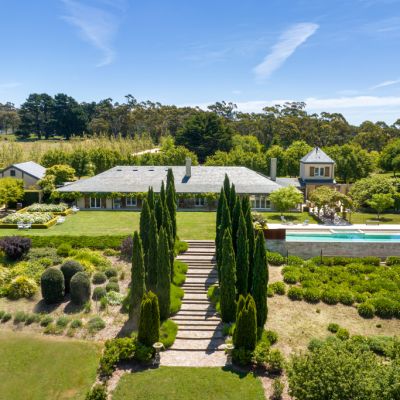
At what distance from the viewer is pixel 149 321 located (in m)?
19.1

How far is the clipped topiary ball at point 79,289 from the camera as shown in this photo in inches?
960

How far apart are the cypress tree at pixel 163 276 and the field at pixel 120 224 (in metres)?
12.7

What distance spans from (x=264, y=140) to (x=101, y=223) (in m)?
70.4

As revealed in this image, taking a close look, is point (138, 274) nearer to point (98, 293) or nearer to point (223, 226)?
point (98, 293)

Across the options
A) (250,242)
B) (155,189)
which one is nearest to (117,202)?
(155,189)

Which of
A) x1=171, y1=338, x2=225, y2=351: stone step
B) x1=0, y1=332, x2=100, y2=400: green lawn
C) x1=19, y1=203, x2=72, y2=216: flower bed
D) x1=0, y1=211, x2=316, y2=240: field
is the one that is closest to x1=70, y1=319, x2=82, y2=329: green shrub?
x1=0, y1=332, x2=100, y2=400: green lawn

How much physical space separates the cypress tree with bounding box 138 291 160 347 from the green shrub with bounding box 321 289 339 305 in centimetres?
1139

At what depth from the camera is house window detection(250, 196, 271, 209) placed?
47.6 meters

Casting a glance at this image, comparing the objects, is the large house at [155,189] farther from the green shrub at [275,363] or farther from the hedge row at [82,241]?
the green shrub at [275,363]

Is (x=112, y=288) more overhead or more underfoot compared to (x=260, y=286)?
more underfoot

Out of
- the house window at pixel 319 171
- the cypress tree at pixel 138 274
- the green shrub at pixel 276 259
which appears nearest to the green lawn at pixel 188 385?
the cypress tree at pixel 138 274

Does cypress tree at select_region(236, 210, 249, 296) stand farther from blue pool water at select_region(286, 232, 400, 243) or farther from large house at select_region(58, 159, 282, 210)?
large house at select_region(58, 159, 282, 210)

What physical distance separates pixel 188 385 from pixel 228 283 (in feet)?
20.1

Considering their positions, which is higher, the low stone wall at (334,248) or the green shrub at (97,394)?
the low stone wall at (334,248)
